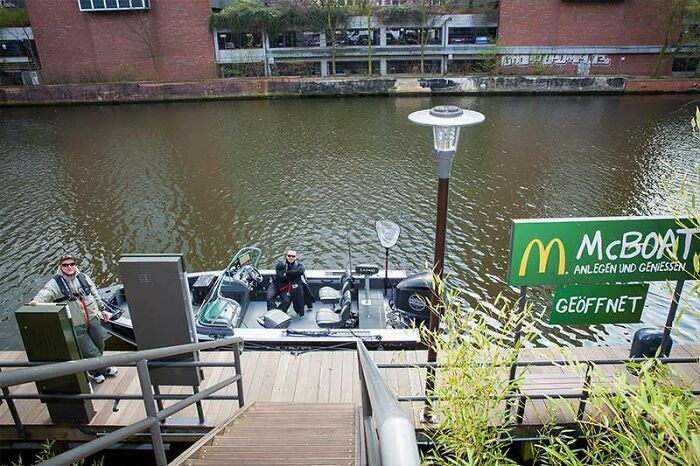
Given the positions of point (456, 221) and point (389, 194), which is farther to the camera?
point (389, 194)

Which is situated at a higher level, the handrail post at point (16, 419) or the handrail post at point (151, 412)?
the handrail post at point (151, 412)

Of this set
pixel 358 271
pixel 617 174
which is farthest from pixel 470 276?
pixel 617 174

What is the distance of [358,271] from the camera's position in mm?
7941

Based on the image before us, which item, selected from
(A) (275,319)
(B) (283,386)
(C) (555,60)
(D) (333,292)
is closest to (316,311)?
(D) (333,292)

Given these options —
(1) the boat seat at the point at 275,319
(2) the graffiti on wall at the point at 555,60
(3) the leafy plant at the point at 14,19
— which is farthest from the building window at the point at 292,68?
(1) the boat seat at the point at 275,319

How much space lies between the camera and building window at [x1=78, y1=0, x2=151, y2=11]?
1264 inches

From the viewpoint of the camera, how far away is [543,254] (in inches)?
145

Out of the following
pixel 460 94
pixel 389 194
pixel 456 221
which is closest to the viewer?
pixel 456 221

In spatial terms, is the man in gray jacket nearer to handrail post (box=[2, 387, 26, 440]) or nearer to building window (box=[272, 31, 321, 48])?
handrail post (box=[2, 387, 26, 440])

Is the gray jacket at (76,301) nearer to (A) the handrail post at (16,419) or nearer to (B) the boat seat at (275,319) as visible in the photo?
(A) the handrail post at (16,419)

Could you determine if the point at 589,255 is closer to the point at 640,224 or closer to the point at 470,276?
the point at 640,224

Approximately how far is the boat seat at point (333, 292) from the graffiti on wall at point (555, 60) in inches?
1192

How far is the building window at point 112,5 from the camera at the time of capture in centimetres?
3209

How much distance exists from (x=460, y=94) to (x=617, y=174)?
53.9ft
